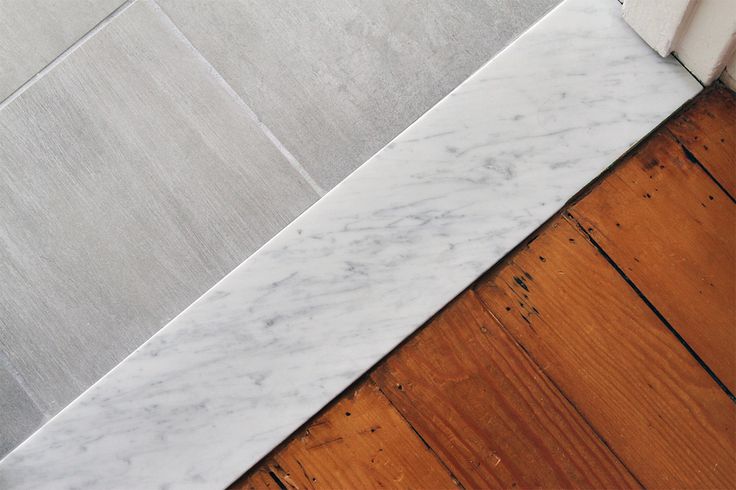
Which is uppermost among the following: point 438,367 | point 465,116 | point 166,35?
point 166,35

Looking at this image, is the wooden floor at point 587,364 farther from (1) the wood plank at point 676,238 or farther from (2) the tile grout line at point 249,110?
(2) the tile grout line at point 249,110

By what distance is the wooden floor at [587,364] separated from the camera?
0.85 meters

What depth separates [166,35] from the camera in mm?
955

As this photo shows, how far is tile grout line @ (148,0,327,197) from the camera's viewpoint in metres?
0.93

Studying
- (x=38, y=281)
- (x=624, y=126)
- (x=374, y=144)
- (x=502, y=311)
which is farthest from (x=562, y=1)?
(x=38, y=281)

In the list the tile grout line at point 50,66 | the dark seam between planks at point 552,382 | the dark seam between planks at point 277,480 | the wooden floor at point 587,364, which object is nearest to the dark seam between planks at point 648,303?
the wooden floor at point 587,364

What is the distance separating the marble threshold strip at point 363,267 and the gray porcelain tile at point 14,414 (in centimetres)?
2

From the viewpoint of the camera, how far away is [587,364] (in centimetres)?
87

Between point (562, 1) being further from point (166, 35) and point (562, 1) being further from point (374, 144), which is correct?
point (166, 35)

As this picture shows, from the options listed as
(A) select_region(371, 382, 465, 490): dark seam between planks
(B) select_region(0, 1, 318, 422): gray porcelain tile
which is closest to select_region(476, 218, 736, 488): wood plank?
(A) select_region(371, 382, 465, 490): dark seam between planks

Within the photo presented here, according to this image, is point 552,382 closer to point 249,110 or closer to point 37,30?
point 249,110

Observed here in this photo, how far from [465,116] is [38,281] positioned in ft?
1.97

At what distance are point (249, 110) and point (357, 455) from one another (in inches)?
18.4

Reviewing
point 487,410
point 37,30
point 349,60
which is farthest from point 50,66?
point 487,410
